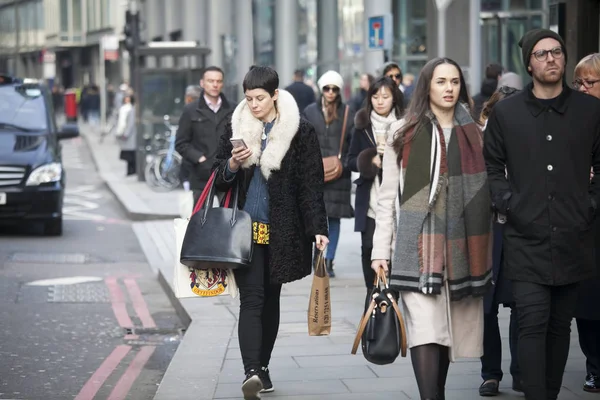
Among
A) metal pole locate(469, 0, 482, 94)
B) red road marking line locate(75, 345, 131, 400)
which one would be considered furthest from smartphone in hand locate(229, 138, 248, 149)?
metal pole locate(469, 0, 482, 94)

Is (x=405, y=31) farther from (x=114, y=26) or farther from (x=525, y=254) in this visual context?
(x=114, y=26)

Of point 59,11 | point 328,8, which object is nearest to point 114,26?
point 59,11

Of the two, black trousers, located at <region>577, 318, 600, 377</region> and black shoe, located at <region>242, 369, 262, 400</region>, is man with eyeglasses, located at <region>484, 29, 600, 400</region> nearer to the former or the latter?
black trousers, located at <region>577, 318, 600, 377</region>

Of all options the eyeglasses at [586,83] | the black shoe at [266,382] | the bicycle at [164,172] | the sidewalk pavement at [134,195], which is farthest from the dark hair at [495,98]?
the bicycle at [164,172]

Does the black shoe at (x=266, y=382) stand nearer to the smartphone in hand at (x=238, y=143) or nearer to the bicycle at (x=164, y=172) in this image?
the smartphone in hand at (x=238, y=143)

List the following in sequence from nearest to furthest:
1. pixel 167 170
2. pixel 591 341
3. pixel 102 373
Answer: pixel 591 341 < pixel 102 373 < pixel 167 170

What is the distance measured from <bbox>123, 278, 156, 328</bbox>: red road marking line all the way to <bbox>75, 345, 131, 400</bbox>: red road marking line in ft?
3.45

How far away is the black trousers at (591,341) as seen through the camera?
21.0ft

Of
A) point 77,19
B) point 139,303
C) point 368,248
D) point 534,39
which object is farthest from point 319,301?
point 77,19

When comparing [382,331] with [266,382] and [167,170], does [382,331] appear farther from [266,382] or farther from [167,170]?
[167,170]

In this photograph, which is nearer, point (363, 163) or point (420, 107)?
point (420, 107)

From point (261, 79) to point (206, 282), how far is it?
1.05 metres

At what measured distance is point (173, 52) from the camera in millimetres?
22266

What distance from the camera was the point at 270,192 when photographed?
20.3 feet
